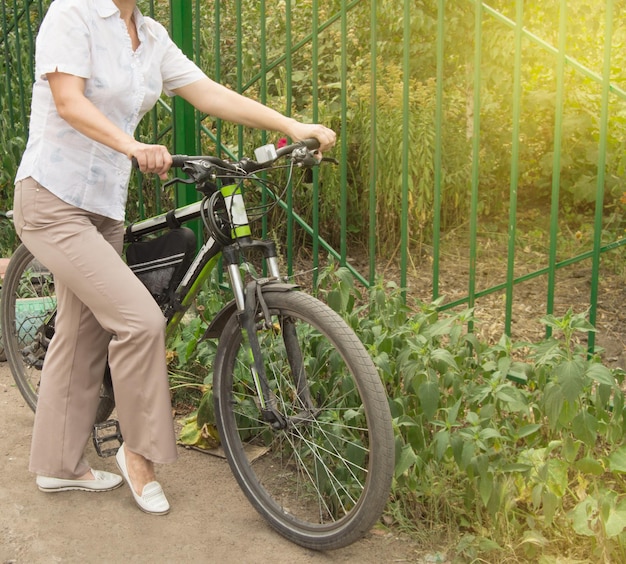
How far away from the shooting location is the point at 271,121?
315cm

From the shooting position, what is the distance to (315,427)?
3062mm

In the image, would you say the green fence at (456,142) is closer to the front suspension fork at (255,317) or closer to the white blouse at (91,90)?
the white blouse at (91,90)

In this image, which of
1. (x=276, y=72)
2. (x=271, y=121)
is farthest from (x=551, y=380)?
(x=276, y=72)

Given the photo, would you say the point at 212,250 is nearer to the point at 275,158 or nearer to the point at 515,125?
the point at 275,158

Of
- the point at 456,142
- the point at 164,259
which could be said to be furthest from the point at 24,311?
the point at 456,142

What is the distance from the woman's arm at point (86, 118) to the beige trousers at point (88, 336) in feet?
1.16

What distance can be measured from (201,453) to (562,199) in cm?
340

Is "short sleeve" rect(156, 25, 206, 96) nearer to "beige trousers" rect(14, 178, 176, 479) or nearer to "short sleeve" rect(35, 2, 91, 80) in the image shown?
"short sleeve" rect(35, 2, 91, 80)

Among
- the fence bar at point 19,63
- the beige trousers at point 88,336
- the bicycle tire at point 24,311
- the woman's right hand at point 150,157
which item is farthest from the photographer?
the fence bar at point 19,63

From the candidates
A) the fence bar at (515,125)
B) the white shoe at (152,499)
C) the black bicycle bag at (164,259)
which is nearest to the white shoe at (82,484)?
the white shoe at (152,499)

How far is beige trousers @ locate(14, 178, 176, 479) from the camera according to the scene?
298 cm

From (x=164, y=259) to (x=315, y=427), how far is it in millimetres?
817

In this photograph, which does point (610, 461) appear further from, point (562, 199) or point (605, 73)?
point (562, 199)

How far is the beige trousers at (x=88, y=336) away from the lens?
2979 mm
